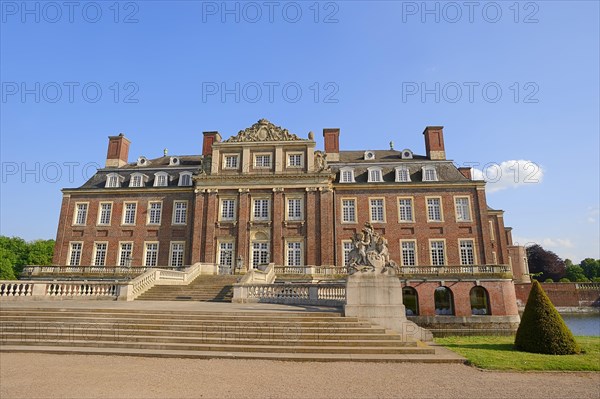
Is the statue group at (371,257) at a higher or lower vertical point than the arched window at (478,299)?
higher

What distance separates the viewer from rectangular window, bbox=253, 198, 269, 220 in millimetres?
30859

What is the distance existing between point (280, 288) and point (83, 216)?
24.0 m

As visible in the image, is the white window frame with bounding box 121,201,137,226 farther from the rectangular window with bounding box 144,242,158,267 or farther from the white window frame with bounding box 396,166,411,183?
the white window frame with bounding box 396,166,411,183

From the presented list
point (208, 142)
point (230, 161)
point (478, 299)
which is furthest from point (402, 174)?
point (208, 142)

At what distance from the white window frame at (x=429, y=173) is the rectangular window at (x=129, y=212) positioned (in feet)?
81.5

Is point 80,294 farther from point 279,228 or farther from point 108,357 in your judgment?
point 279,228

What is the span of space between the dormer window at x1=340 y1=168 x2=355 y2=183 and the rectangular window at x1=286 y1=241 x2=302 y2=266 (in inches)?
264

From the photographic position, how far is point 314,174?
30500 millimetres

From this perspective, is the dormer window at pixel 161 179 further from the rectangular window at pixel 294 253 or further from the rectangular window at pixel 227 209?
the rectangular window at pixel 294 253

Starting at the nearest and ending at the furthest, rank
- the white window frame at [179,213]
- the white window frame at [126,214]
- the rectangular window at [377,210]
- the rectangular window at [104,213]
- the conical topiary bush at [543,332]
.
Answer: the conical topiary bush at [543,332] < the rectangular window at [377,210] < the white window frame at [179,213] < the white window frame at [126,214] < the rectangular window at [104,213]

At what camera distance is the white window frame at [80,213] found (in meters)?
32.4

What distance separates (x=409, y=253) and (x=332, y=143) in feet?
39.8

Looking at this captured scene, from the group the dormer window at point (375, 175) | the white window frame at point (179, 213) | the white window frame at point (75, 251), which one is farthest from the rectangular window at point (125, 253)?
the dormer window at point (375, 175)


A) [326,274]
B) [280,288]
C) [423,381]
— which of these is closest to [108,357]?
[423,381]
